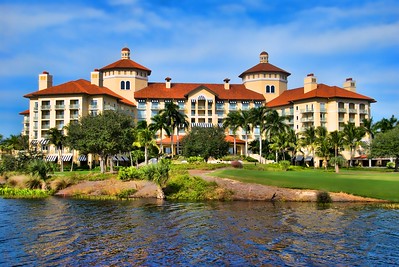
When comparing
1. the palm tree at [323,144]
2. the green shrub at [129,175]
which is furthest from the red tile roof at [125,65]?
the green shrub at [129,175]

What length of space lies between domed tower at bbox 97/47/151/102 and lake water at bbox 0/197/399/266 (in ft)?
257

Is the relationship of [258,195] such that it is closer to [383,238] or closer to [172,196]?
[172,196]

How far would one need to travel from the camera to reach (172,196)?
146 feet

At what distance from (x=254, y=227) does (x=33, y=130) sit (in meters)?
87.6

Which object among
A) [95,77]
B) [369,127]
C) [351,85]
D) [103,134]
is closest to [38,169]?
[103,134]

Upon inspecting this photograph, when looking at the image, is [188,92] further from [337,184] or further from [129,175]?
[337,184]

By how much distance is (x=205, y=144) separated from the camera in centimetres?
7881

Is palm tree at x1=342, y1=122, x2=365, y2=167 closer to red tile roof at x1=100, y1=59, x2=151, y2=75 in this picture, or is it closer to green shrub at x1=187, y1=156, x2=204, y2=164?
green shrub at x1=187, y1=156, x2=204, y2=164

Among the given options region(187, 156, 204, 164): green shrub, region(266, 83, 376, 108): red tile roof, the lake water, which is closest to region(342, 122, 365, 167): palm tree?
region(266, 83, 376, 108): red tile roof

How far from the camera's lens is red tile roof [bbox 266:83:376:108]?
105m

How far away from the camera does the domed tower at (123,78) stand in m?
113

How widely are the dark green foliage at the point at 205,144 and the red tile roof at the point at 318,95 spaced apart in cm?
3419

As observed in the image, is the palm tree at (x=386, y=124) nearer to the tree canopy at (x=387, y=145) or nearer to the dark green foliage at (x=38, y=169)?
the tree canopy at (x=387, y=145)

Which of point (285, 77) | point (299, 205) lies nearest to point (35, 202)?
point (299, 205)
